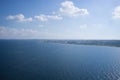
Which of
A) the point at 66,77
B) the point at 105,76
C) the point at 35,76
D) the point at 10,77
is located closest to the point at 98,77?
the point at 105,76

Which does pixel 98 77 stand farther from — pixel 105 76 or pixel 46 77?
pixel 46 77

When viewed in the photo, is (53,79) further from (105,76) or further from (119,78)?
(119,78)

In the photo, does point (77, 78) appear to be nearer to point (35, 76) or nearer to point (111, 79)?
point (111, 79)

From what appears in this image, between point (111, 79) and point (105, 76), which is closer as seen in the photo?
point (111, 79)

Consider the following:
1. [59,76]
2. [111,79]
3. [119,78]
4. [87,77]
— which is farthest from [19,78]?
[119,78]

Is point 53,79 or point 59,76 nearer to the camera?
point 53,79

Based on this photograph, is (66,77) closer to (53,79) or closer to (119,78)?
(53,79)

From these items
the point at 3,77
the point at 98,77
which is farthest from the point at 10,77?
the point at 98,77

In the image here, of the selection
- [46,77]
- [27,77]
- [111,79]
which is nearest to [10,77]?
[27,77]
